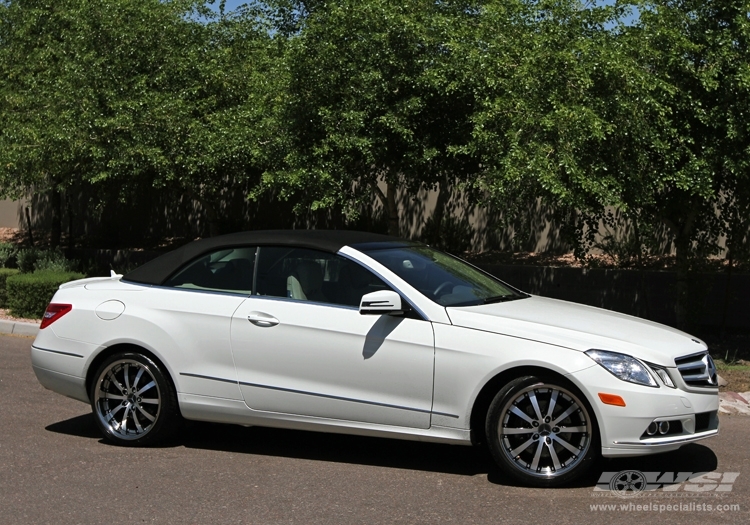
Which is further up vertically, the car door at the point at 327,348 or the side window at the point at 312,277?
the side window at the point at 312,277

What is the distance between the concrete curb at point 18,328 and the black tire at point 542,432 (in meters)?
9.35

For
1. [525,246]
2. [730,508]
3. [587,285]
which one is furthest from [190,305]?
[525,246]

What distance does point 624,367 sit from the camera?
5688mm

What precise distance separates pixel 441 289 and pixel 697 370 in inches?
70.6

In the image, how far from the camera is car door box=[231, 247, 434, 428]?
6.09 meters

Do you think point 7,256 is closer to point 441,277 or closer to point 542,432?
point 441,277

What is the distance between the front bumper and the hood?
0.20 m

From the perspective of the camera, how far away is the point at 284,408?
21.0 feet

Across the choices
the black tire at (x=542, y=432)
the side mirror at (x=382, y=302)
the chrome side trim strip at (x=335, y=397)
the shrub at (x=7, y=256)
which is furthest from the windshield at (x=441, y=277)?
the shrub at (x=7, y=256)

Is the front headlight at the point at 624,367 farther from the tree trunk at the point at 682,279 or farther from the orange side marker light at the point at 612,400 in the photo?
the tree trunk at the point at 682,279

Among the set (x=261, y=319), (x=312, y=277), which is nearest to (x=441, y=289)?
(x=312, y=277)

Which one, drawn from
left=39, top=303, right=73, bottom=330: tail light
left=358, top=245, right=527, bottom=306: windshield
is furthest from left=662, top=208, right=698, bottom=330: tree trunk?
left=39, top=303, right=73, bottom=330: tail light
